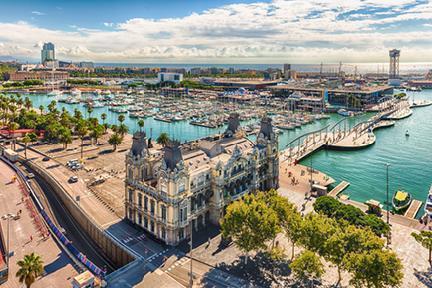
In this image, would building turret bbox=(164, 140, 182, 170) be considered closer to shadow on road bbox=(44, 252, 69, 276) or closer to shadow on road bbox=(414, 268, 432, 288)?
shadow on road bbox=(44, 252, 69, 276)

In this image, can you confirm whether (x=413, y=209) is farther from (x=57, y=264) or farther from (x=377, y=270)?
Result: (x=57, y=264)

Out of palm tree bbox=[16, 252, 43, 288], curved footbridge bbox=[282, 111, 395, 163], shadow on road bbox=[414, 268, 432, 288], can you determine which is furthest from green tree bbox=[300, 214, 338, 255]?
curved footbridge bbox=[282, 111, 395, 163]

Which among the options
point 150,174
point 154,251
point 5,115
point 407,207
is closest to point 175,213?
point 154,251

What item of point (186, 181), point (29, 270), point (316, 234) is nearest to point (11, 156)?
point (186, 181)

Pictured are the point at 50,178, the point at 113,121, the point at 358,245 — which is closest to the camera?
the point at 358,245

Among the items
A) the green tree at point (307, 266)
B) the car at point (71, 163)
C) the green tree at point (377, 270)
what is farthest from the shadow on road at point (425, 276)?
the car at point (71, 163)

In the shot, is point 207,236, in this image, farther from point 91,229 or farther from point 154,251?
point 91,229
